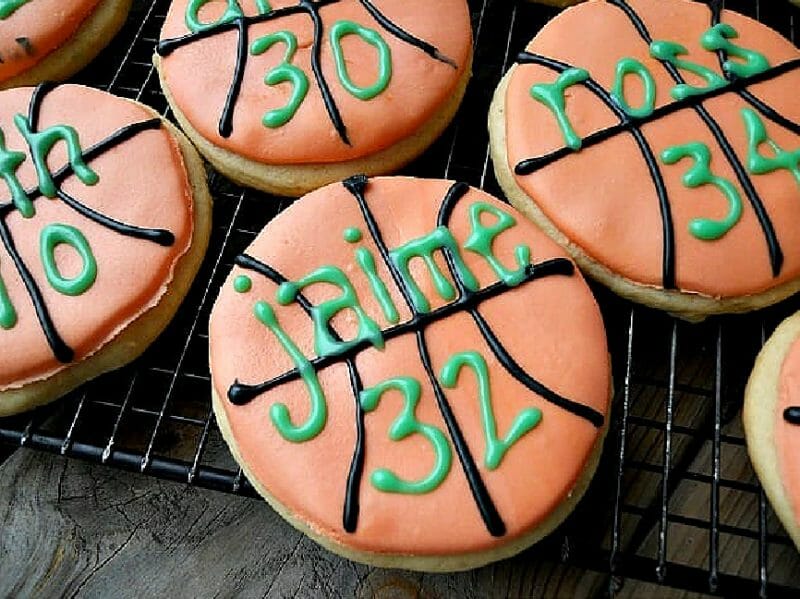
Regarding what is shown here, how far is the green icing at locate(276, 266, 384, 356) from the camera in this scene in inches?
67.6

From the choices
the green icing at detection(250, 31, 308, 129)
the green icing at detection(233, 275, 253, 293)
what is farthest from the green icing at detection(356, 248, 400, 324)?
the green icing at detection(250, 31, 308, 129)

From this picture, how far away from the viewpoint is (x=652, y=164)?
1896mm

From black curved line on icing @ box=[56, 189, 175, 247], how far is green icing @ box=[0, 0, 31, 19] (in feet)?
2.03

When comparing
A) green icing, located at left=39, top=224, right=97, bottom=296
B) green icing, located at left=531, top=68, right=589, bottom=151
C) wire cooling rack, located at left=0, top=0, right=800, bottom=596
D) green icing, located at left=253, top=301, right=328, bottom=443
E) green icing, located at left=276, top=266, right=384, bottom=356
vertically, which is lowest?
wire cooling rack, located at left=0, top=0, right=800, bottom=596

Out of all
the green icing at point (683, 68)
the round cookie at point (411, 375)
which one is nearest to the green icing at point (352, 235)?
the round cookie at point (411, 375)

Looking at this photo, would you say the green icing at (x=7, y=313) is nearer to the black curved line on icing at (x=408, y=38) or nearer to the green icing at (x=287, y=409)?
the green icing at (x=287, y=409)

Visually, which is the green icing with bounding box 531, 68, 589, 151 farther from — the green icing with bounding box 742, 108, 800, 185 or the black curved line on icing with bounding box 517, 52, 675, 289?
the green icing with bounding box 742, 108, 800, 185

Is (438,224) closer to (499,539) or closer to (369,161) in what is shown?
(369,161)

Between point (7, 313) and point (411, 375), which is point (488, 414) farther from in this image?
point (7, 313)

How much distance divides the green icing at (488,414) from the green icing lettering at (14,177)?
3.15 feet

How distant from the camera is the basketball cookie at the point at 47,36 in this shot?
2.17 metres

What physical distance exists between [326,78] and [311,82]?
0.12 ft

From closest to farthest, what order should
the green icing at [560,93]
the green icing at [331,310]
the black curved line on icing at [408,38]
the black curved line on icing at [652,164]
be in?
the green icing at [331,310], the black curved line on icing at [652,164], the green icing at [560,93], the black curved line on icing at [408,38]

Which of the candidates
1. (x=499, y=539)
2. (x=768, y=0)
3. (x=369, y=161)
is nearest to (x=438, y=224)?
(x=369, y=161)
